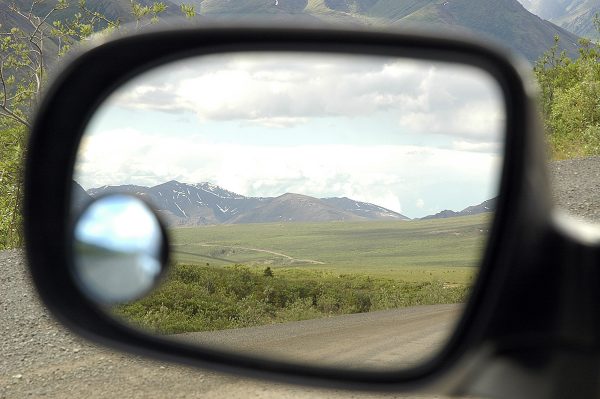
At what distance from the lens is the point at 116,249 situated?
2.21 metres

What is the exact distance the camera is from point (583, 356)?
61.9 inches

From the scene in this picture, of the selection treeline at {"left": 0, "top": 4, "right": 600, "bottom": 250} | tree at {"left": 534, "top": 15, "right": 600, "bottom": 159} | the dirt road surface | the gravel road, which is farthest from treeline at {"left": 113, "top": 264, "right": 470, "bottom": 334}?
treeline at {"left": 0, "top": 4, "right": 600, "bottom": 250}

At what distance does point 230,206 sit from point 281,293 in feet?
1.19

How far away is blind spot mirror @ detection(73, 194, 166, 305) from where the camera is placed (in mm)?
2139

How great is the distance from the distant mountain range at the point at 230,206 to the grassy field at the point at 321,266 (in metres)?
0.03

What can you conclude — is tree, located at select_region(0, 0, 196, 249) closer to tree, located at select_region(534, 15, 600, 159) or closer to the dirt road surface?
tree, located at select_region(534, 15, 600, 159)

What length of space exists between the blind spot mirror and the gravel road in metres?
2.27

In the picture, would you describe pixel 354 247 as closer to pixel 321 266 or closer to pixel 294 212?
pixel 321 266

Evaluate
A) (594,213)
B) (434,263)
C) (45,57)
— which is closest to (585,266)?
(434,263)

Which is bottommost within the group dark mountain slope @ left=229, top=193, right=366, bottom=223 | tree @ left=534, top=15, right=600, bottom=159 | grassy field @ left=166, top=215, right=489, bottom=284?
grassy field @ left=166, top=215, right=489, bottom=284

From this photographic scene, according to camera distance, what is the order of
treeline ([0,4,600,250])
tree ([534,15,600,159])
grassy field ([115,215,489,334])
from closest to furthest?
1. grassy field ([115,215,489,334])
2. tree ([534,15,600,159])
3. treeline ([0,4,600,250])

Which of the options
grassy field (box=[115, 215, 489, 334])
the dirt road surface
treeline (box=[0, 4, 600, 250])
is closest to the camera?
grassy field (box=[115, 215, 489, 334])

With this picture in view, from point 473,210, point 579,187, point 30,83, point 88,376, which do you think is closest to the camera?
point 473,210

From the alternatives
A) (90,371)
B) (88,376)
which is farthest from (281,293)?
(90,371)
